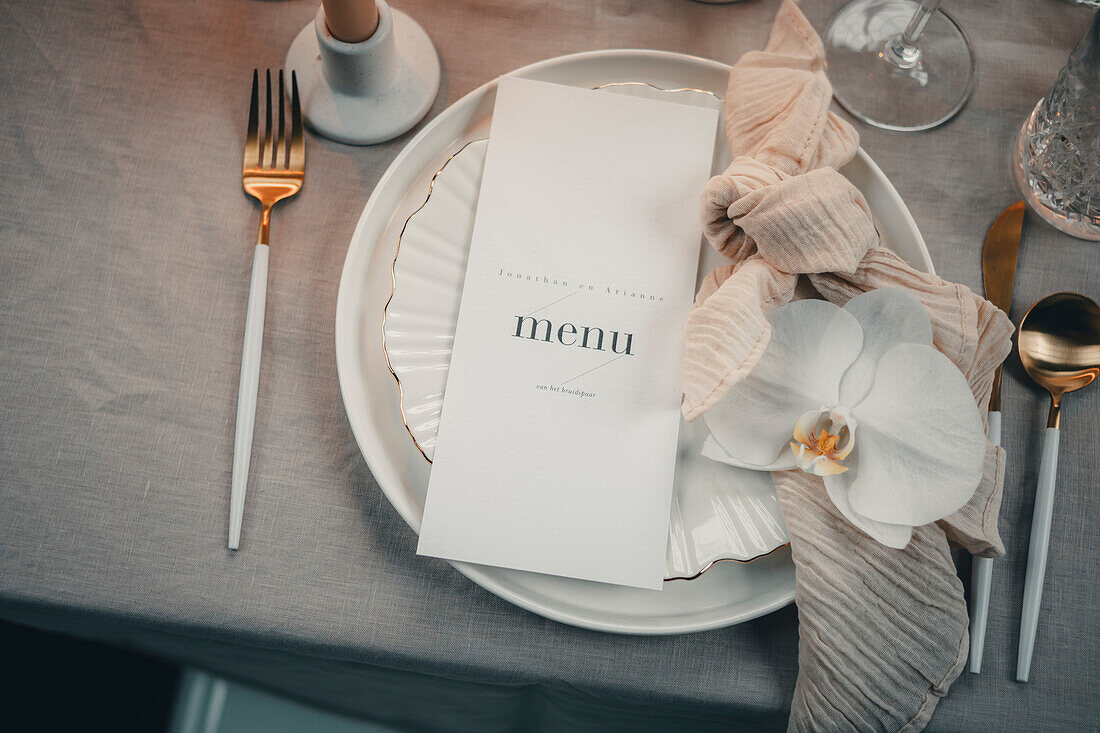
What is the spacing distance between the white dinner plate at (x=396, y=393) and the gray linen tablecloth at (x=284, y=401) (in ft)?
0.12

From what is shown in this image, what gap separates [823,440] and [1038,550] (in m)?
0.18

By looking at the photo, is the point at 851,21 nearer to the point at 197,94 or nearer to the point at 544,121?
the point at 544,121

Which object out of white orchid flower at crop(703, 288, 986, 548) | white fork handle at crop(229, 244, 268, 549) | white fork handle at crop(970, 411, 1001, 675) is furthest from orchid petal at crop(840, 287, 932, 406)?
white fork handle at crop(229, 244, 268, 549)

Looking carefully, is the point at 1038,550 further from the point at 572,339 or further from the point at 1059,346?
the point at 572,339

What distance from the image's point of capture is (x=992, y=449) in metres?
0.35

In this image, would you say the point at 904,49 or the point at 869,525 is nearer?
the point at 869,525

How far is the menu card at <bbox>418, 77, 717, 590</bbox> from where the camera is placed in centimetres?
36

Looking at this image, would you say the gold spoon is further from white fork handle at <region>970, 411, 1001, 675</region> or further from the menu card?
the menu card

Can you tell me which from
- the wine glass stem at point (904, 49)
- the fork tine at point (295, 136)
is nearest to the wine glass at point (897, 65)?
the wine glass stem at point (904, 49)

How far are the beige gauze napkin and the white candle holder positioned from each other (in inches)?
8.3

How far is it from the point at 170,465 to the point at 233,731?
222mm

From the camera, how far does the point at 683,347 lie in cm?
39

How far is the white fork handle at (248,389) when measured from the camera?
39cm

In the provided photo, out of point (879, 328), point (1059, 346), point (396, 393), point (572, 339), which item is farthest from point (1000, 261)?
point (396, 393)
